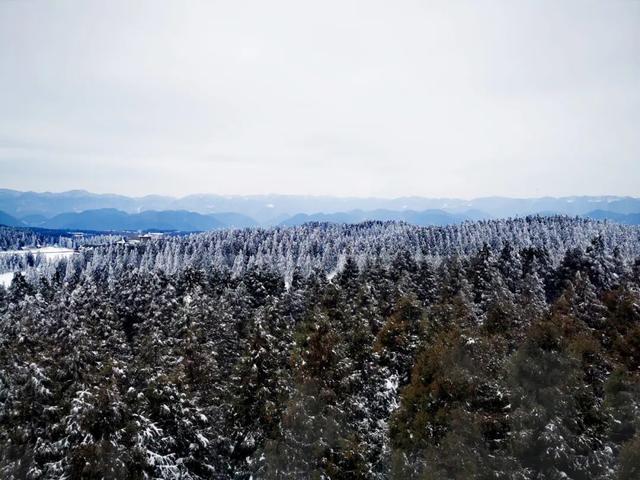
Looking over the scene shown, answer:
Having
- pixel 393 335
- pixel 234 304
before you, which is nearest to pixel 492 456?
pixel 393 335

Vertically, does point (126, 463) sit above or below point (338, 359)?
below

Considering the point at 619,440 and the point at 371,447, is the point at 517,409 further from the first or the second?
the point at 371,447

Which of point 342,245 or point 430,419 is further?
point 342,245

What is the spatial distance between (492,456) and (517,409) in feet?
5.57

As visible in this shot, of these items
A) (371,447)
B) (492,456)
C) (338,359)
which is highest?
(338,359)

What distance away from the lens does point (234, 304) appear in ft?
134

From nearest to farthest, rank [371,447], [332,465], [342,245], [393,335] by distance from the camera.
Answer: [332,465]
[371,447]
[393,335]
[342,245]

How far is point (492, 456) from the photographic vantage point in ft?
47.1

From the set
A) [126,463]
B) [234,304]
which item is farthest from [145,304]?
[126,463]

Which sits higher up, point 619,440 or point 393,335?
point 393,335

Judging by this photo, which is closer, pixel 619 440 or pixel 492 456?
pixel 492 456

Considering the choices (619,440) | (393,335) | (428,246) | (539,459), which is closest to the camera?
(539,459)

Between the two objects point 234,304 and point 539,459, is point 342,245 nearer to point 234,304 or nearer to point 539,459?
point 234,304

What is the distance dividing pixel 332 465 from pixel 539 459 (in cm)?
726
